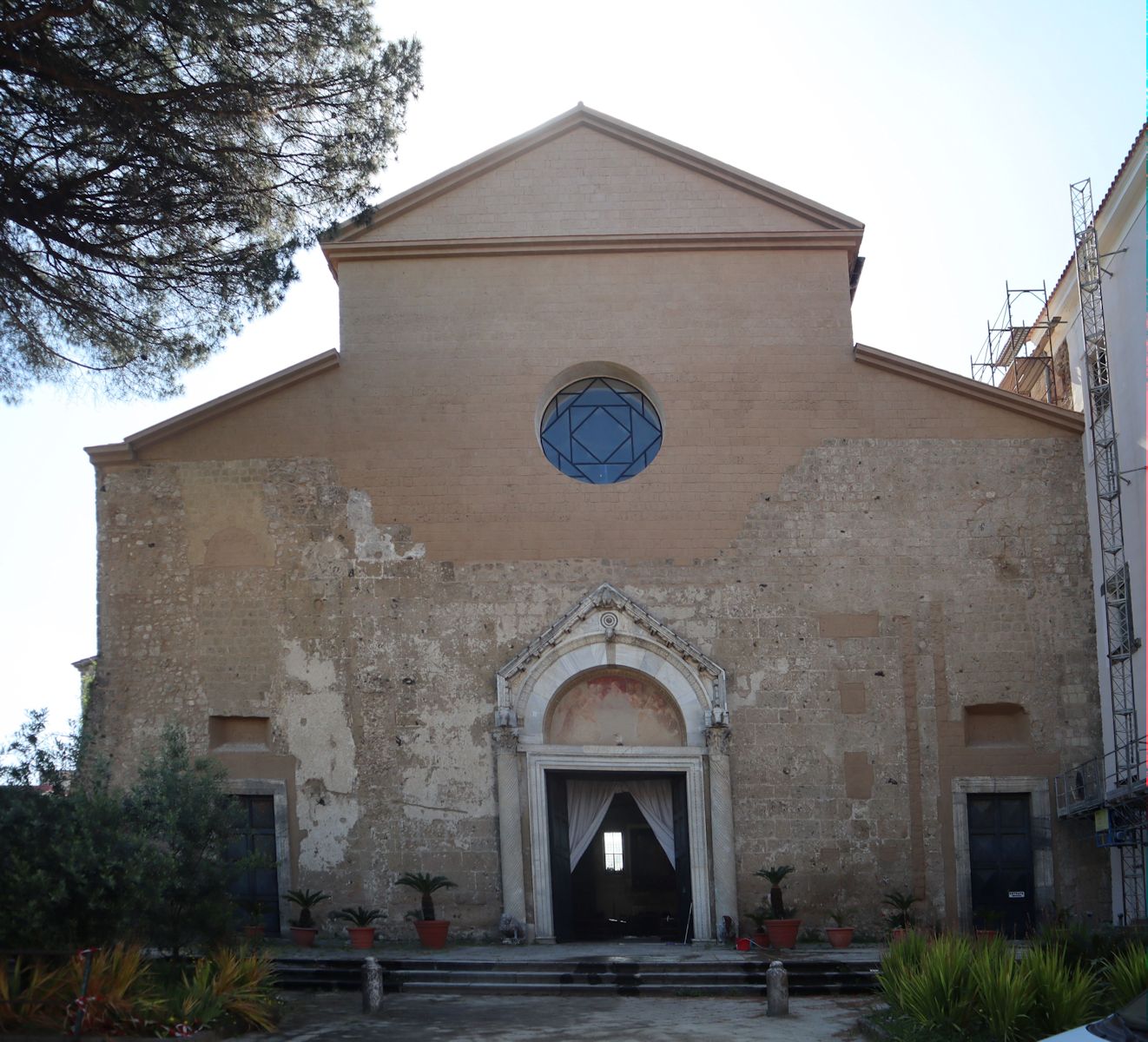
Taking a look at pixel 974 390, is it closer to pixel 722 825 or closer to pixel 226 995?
pixel 722 825

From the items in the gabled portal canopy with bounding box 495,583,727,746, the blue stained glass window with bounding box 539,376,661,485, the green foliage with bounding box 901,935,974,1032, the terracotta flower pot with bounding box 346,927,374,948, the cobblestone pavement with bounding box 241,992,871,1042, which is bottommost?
the cobblestone pavement with bounding box 241,992,871,1042

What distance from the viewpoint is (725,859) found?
18.7m

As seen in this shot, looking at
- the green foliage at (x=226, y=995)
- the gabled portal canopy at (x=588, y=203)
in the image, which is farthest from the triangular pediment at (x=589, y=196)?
the green foliage at (x=226, y=995)

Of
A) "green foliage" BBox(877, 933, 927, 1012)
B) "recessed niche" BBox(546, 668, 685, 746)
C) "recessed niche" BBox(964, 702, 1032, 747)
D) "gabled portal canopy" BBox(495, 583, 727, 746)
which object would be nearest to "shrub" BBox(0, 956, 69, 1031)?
"green foliage" BBox(877, 933, 927, 1012)

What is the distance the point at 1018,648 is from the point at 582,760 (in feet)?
20.8

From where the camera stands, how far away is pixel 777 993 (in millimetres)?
14172

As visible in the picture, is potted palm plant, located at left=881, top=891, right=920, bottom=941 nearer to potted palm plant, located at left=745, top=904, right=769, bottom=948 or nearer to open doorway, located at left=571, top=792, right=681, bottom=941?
potted palm plant, located at left=745, top=904, right=769, bottom=948

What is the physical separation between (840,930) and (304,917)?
23.5 feet

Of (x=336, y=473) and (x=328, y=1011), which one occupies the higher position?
(x=336, y=473)

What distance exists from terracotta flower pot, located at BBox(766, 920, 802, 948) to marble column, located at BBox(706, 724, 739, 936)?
23.0 inches

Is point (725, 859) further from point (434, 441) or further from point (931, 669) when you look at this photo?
point (434, 441)

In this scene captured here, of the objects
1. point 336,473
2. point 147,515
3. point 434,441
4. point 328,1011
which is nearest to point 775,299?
point 434,441

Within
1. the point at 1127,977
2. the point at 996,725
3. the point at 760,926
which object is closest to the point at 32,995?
the point at 1127,977

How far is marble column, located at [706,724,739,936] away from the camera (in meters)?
18.6
